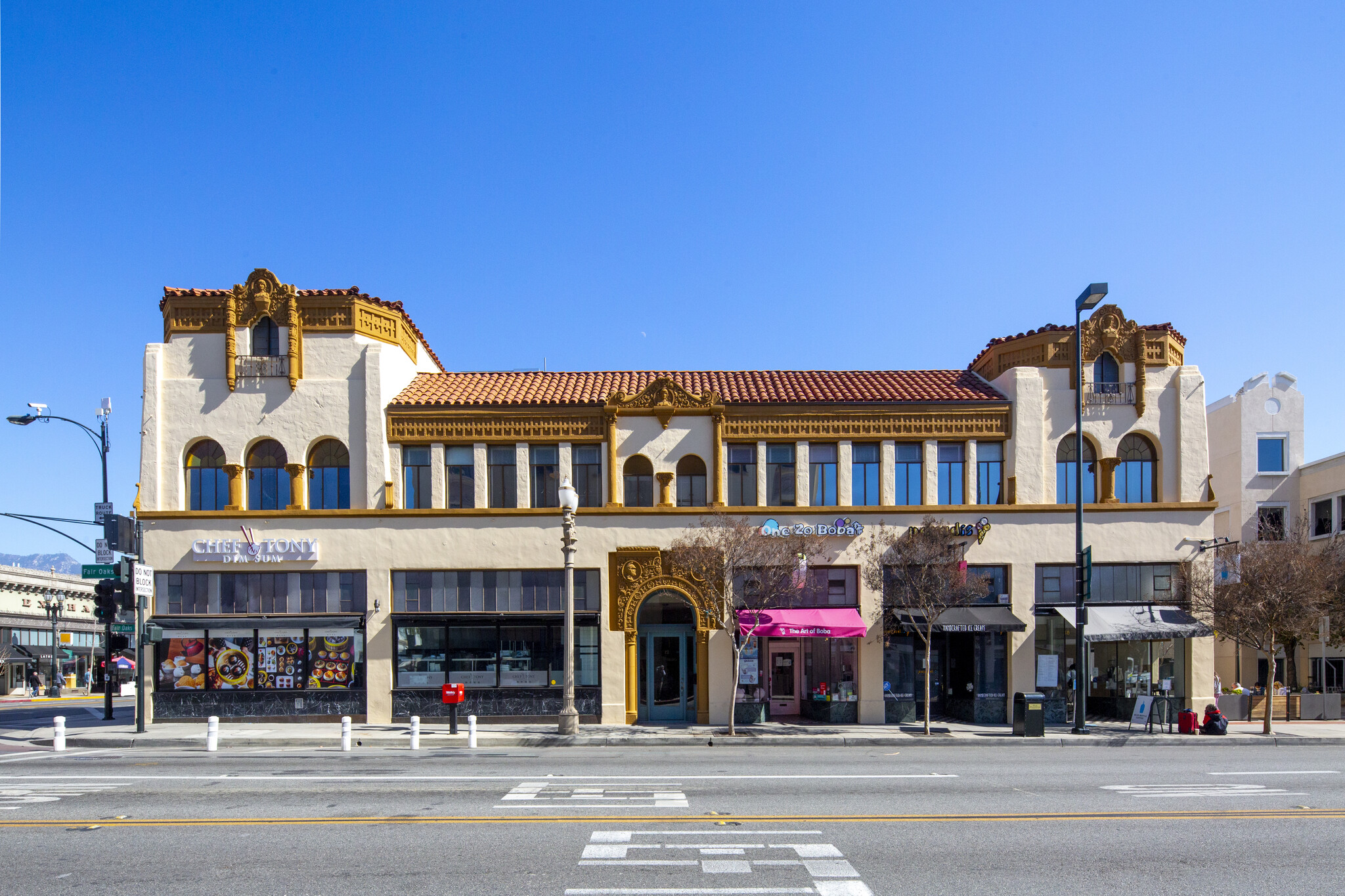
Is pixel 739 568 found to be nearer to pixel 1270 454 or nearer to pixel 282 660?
pixel 282 660

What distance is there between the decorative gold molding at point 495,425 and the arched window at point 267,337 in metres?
3.75

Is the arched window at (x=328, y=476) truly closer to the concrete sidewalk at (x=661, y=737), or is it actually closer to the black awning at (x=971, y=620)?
the concrete sidewalk at (x=661, y=737)

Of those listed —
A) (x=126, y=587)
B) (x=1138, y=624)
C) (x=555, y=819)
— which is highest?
(x=126, y=587)

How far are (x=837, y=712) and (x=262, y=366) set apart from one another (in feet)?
59.7

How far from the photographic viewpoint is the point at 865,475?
2491cm

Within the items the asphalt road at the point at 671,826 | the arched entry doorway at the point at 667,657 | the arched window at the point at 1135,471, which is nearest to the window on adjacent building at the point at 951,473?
the arched window at the point at 1135,471

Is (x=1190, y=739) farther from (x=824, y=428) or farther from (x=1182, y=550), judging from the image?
(x=824, y=428)

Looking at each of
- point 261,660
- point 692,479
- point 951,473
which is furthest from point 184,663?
point 951,473

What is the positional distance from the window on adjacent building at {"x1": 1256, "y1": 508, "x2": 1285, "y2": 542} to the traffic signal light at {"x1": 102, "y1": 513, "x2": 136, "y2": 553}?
119 ft

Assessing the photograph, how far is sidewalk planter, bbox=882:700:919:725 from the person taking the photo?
24031 mm

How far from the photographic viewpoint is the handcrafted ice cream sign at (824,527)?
2397cm

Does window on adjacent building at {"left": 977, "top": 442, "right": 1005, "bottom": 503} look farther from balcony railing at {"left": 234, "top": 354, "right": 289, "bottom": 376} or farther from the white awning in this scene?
balcony railing at {"left": 234, "top": 354, "right": 289, "bottom": 376}

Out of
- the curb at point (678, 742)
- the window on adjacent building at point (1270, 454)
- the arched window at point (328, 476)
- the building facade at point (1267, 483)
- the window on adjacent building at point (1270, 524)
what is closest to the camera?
the curb at point (678, 742)

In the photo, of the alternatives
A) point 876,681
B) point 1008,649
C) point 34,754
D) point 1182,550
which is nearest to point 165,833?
point 34,754
